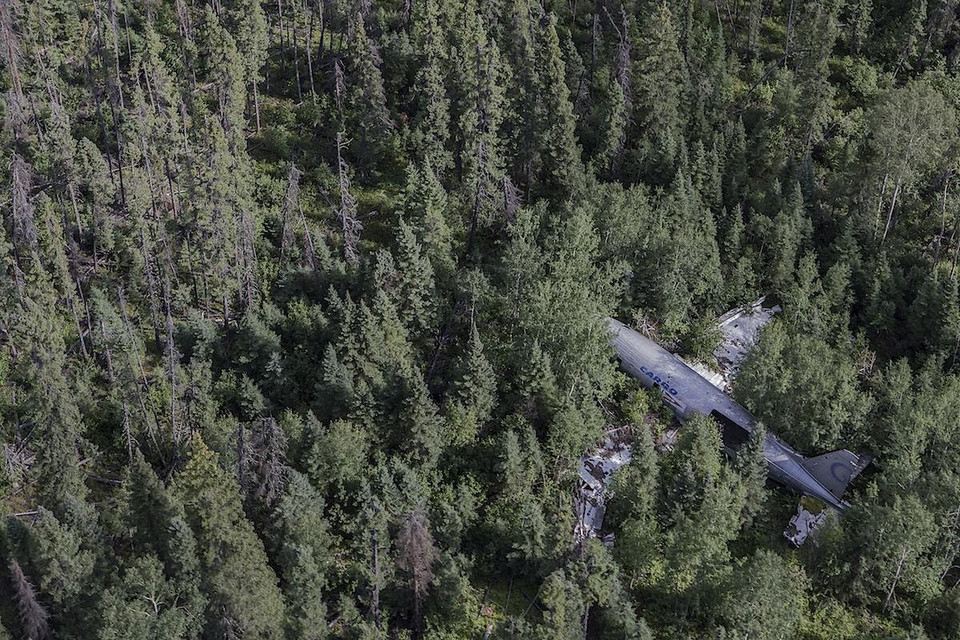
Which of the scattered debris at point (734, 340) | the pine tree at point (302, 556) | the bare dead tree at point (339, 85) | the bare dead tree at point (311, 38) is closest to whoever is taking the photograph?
the pine tree at point (302, 556)

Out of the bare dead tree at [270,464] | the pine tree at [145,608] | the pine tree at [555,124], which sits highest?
the pine tree at [555,124]

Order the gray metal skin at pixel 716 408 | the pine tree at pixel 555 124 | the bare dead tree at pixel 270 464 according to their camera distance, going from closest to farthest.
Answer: the bare dead tree at pixel 270 464
the gray metal skin at pixel 716 408
the pine tree at pixel 555 124

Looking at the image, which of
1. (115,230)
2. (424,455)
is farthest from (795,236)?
(115,230)

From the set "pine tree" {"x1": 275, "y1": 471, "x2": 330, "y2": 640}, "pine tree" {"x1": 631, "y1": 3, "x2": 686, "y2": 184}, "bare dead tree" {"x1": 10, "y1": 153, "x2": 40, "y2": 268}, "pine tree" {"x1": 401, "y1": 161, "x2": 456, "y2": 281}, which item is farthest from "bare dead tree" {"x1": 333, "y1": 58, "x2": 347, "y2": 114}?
"pine tree" {"x1": 275, "y1": 471, "x2": 330, "y2": 640}

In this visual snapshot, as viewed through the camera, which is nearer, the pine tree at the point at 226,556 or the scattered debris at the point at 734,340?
the pine tree at the point at 226,556

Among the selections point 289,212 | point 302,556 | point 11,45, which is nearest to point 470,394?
point 302,556

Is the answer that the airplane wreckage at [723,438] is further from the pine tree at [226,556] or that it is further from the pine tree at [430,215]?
the pine tree at [226,556]

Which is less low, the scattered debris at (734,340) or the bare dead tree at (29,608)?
the scattered debris at (734,340)

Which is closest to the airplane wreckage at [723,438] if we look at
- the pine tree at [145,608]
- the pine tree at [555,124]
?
the pine tree at [555,124]
